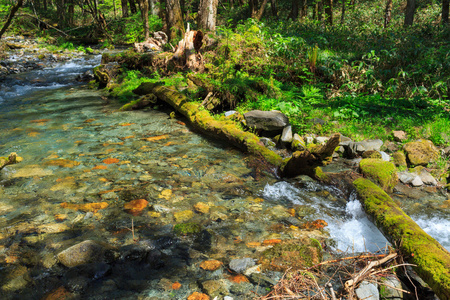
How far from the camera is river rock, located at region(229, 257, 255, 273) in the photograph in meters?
2.99

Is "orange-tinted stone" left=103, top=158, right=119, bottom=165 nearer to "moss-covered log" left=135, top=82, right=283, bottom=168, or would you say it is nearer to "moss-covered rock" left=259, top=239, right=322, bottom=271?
"moss-covered log" left=135, top=82, right=283, bottom=168

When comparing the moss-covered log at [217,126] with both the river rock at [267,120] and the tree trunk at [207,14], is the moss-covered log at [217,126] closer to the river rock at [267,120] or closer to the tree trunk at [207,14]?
the river rock at [267,120]

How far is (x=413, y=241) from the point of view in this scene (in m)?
2.82

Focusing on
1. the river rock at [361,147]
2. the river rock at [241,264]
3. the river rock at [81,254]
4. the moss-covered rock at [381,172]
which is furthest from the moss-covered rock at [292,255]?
the river rock at [361,147]

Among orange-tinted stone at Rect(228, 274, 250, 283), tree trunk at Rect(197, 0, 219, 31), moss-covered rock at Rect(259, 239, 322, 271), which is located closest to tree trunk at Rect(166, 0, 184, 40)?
tree trunk at Rect(197, 0, 219, 31)

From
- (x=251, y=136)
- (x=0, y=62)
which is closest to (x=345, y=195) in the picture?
(x=251, y=136)

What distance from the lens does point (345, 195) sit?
14.9 feet

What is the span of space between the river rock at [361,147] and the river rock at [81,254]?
4568 millimetres

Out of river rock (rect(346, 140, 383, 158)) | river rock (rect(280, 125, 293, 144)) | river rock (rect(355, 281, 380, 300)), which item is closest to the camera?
river rock (rect(355, 281, 380, 300))

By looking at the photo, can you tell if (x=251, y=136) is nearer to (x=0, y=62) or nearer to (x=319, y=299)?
(x=319, y=299)

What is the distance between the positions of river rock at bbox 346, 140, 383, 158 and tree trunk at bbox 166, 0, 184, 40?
393 inches

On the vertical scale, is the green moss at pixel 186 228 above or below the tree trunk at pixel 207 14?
below

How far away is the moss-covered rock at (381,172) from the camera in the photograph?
462 centimetres

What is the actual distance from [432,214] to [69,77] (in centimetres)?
1543
